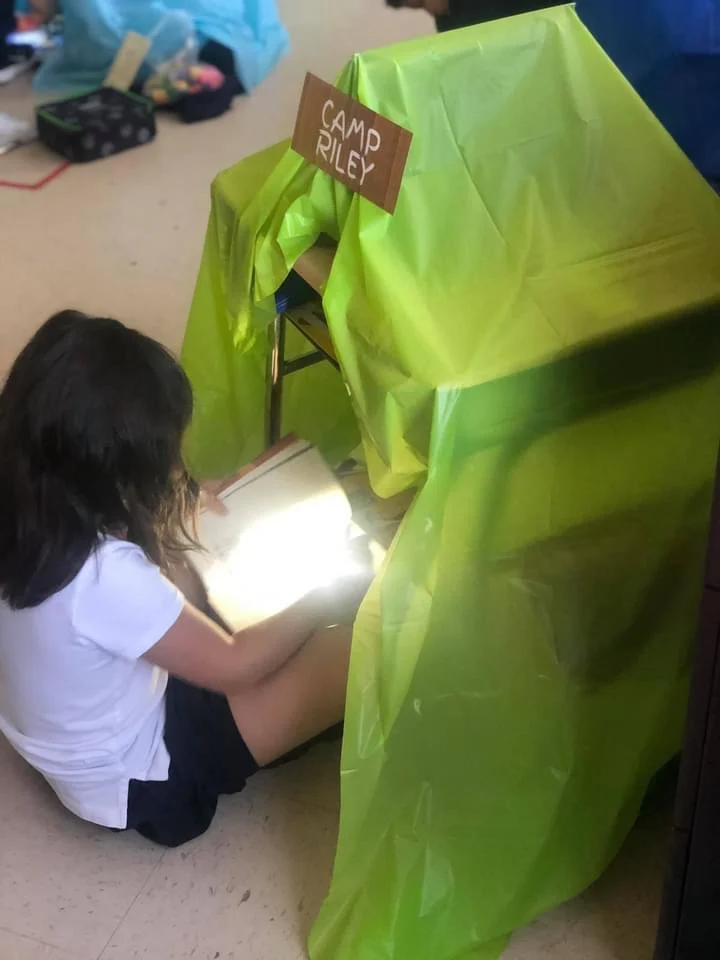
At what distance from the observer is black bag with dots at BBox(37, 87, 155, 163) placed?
2559mm

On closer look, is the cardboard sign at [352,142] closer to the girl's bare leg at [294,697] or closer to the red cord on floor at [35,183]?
the girl's bare leg at [294,697]

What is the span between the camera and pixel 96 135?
2.56m

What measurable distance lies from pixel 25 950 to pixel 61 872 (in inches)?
3.7

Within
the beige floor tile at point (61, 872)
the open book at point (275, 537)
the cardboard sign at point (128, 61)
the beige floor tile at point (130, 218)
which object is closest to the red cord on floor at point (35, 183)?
the beige floor tile at point (130, 218)

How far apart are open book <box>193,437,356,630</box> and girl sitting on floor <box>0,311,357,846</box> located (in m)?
0.04

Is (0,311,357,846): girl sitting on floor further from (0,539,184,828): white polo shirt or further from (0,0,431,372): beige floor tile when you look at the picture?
(0,0,431,372): beige floor tile

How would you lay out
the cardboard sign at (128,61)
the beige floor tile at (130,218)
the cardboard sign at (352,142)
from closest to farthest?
1. the cardboard sign at (352,142)
2. the beige floor tile at (130,218)
3. the cardboard sign at (128,61)

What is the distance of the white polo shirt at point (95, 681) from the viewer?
0.96 meters

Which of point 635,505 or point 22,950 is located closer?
point 635,505

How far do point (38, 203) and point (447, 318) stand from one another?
1.82 m

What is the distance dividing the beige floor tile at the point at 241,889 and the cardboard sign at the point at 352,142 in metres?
0.72

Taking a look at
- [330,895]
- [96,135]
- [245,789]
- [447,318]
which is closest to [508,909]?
[330,895]

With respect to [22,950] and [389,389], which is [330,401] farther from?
[22,950]

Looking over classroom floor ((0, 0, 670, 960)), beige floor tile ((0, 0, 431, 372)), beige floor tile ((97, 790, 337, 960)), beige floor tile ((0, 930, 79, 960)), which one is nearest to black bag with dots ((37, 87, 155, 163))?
beige floor tile ((0, 0, 431, 372))
